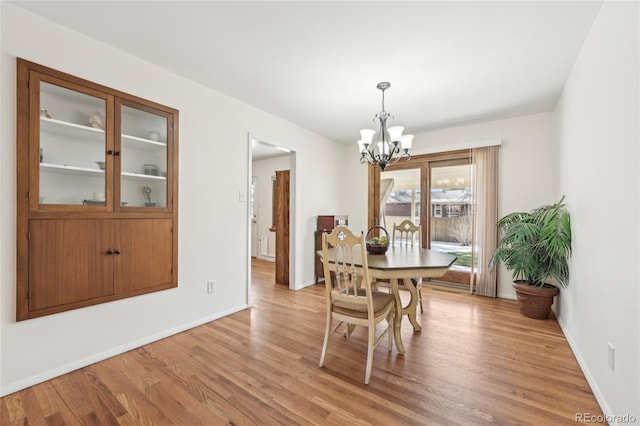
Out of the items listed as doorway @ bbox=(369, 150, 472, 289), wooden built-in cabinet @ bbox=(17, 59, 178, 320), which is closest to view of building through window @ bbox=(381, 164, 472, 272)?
doorway @ bbox=(369, 150, 472, 289)

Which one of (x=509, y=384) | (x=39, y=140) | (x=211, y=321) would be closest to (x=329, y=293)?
(x=509, y=384)

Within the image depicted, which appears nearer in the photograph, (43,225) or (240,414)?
(240,414)

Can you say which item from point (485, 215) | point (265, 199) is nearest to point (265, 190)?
point (265, 199)

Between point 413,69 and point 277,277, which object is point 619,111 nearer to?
point 413,69

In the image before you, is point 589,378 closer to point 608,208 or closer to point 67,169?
point 608,208

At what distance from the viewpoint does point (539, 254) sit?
2836 millimetres

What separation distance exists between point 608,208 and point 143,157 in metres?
3.44

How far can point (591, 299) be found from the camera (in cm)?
186

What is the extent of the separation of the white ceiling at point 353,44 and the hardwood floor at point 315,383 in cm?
249

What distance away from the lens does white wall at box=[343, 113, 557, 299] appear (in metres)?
3.47

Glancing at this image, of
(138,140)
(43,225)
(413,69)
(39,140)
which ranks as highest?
(413,69)

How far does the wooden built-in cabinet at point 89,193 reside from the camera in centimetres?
178

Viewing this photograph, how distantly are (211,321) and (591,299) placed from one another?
10.8 feet

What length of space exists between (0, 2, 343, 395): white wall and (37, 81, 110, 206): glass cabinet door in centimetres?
15
